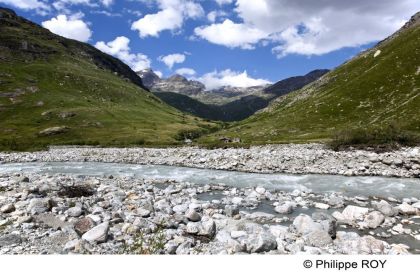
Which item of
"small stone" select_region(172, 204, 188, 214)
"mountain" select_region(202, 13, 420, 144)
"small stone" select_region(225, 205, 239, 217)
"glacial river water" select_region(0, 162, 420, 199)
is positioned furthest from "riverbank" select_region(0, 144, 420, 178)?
"mountain" select_region(202, 13, 420, 144)

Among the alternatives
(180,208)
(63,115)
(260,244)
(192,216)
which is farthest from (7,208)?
(63,115)

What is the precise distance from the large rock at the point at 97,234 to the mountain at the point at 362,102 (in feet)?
230

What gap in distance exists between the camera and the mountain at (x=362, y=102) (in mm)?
93125

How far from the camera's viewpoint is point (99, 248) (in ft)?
51.0

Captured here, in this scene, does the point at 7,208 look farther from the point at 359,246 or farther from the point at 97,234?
the point at 359,246

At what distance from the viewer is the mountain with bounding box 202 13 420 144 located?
93125mm

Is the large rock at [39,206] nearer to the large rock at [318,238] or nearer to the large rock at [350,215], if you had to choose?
the large rock at [318,238]

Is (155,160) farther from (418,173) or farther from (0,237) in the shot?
(0,237)

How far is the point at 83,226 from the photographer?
1767cm

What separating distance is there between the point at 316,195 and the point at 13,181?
24801mm

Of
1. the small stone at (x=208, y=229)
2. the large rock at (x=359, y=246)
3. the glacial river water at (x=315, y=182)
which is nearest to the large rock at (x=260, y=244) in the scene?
the small stone at (x=208, y=229)

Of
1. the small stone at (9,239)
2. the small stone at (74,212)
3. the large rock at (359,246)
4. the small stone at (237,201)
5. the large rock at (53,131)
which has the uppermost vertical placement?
the large rock at (53,131)

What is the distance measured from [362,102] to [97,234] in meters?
106
